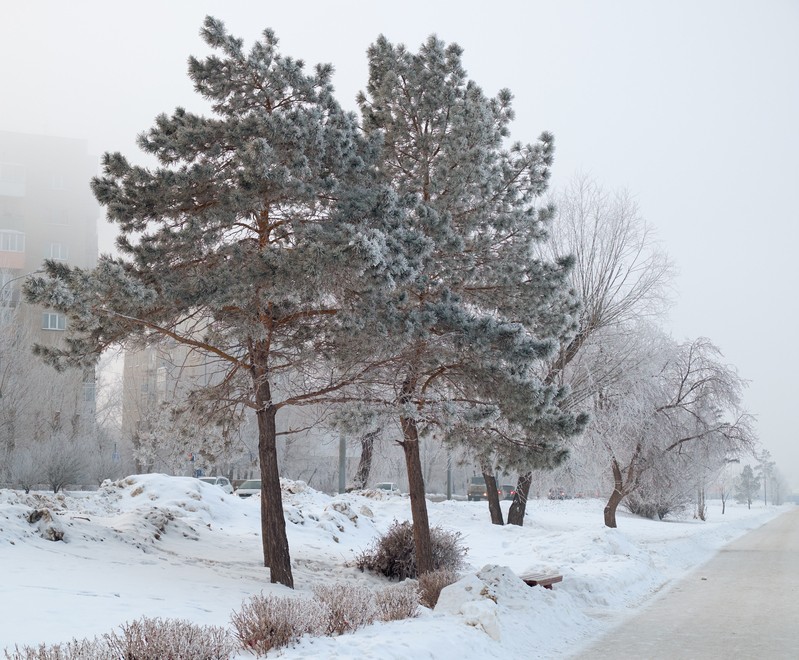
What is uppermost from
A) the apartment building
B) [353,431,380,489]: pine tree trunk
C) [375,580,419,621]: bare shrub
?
the apartment building

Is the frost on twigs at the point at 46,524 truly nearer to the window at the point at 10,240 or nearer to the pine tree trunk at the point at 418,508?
the pine tree trunk at the point at 418,508

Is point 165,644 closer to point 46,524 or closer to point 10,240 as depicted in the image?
point 46,524

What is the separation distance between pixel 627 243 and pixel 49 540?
58.3ft

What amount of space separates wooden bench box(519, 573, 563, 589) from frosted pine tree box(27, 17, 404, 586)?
13.5 feet

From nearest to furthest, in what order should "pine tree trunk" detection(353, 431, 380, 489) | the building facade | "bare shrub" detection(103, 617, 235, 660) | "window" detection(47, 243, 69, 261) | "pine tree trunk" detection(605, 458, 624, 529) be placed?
1. "bare shrub" detection(103, 617, 235, 660)
2. "pine tree trunk" detection(353, 431, 380, 489)
3. "pine tree trunk" detection(605, 458, 624, 529)
4. the building facade
5. "window" detection(47, 243, 69, 261)

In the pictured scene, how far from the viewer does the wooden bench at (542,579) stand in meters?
12.3

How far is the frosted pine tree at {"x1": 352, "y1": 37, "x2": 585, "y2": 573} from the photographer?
40.7 ft

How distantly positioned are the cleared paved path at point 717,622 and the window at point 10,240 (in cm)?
4947

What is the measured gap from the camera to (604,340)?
80.3 feet

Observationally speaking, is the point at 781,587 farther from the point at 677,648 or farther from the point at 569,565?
the point at 677,648

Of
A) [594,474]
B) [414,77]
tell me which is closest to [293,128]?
[414,77]

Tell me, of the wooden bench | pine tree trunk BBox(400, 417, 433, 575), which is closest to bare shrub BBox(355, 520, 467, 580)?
pine tree trunk BBox(400, 417, 433, 575)

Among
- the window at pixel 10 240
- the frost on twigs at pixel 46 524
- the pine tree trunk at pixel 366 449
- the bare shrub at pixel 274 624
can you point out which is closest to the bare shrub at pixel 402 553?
the pine tree trunk at pixel 366 449

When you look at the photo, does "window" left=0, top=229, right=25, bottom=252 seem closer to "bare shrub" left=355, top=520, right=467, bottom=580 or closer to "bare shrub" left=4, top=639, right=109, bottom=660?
"bare shrub" left=355, top=520, right=467, bottom=580
